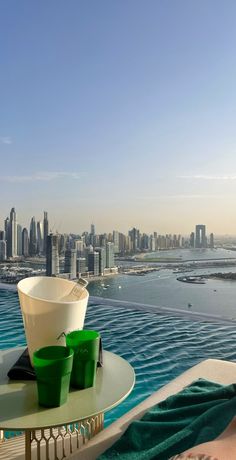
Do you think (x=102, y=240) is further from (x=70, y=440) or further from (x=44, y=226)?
(x=70, y=440)

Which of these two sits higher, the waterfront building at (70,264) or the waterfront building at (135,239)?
the waterfront building at (135,239)

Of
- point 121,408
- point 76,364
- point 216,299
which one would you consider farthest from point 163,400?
point 216,299

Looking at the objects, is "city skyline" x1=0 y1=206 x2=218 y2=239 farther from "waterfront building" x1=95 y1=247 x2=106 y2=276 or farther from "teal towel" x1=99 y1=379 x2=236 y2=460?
"teal towel" x1=99 y1=379 x2=236 y2=460

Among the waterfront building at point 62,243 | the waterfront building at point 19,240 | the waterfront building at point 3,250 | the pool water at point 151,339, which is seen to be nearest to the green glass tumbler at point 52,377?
the pool water at point 151,339

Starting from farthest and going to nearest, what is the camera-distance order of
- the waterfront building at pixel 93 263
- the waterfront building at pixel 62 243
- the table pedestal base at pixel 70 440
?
the waterfront building at pixel 62 243 < the waterfront building at pixel 93 263 < the table pedestal base at pixel 70 440

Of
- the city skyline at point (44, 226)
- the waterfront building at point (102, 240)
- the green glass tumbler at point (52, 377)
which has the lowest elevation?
the green glass tumbler at point (52, 377)

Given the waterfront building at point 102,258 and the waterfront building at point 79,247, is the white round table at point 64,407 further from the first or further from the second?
the waterfront building at point 79,247

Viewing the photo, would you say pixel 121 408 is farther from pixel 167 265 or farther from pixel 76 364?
pixel 167 265
